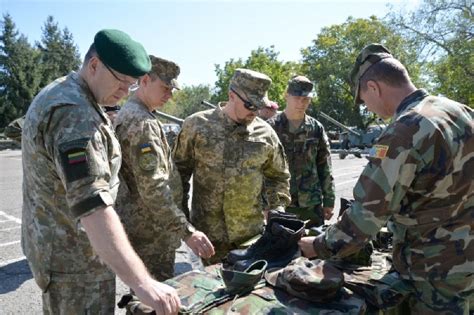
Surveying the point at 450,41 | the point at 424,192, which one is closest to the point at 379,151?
the point at 424,192

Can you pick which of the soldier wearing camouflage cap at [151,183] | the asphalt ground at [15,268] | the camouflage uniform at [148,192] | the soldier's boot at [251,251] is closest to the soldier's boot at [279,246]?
the soldier's boot at [251,251]

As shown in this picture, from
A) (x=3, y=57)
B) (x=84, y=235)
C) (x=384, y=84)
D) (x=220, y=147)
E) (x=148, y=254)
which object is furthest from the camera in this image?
(x=3, y=57)

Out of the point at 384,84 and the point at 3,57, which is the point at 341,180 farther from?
the point at 3,57

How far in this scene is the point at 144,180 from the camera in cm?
254

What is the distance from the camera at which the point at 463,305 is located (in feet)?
7.02

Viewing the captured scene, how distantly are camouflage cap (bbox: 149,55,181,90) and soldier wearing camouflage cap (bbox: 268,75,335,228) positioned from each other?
186cm

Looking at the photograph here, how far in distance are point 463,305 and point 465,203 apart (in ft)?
1.64

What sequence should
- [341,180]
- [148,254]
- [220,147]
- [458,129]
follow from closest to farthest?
[458,129]
[148,254]
[220,147]
[341,180]

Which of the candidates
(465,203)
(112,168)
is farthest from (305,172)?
(112,168)

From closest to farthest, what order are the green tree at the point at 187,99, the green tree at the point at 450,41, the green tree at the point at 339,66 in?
the green tree at the point at 450,41 → the green tree at the point at 339,66 → the green tree at the point at 187,99

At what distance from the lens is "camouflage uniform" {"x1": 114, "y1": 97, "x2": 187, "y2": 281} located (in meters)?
2.55

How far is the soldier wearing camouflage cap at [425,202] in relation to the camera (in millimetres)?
2047

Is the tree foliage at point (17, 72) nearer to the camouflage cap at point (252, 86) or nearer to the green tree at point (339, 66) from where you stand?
the green tree at point (339, 66)

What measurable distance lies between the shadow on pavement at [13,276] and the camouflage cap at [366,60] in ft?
13.0
